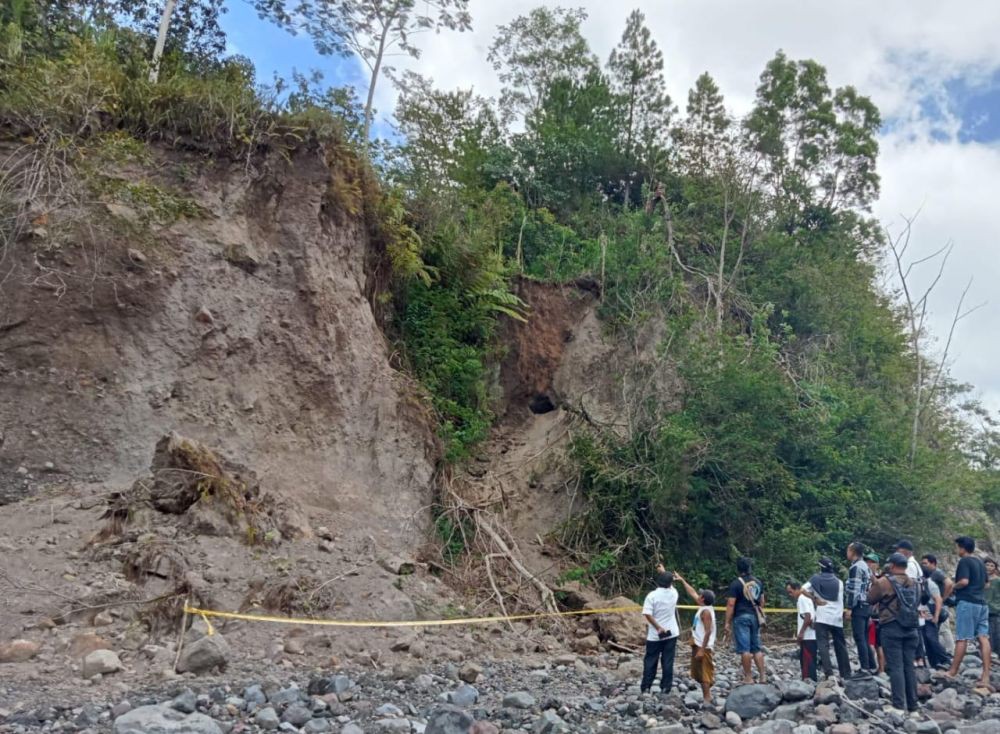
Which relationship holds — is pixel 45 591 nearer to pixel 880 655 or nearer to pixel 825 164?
pixel 880 655

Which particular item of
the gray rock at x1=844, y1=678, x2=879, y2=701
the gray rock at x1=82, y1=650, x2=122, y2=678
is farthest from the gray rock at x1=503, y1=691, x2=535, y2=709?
the gray rock at x1=82, y1=650, x2=122, y2=678

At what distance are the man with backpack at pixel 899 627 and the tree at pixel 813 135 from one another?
16.9 metres

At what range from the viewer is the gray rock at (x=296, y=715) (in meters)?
6.04

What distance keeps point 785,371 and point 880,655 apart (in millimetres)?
7009

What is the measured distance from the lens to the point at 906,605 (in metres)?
7.25

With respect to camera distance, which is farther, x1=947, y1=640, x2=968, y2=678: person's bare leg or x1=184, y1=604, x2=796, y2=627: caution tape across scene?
x1=947, y1=640, x2=968, y2=678: person's bare leg

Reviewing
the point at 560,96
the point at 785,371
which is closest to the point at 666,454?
the point at 785,371

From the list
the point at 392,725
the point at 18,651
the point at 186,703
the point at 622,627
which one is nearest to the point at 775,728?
the point at 392,725

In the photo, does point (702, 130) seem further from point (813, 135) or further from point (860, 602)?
point (860, 602)

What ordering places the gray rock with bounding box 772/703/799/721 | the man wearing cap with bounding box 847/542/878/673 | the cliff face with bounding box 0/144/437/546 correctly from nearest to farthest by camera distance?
the gray rock with bounding box 772/703/799/721 → the man wearing cap with bounding box 847/542/878/673 → the cliff face with bounding box 0/144/437/546

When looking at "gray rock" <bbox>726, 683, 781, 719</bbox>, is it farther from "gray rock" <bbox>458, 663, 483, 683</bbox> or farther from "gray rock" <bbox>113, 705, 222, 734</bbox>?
"gray rock" <bbox>113, 705, 222, 734</bbox>

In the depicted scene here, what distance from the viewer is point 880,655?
928cm

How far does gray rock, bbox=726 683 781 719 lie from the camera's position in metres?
7.14

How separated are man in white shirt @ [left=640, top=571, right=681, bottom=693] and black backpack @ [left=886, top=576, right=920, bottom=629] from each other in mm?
1951
